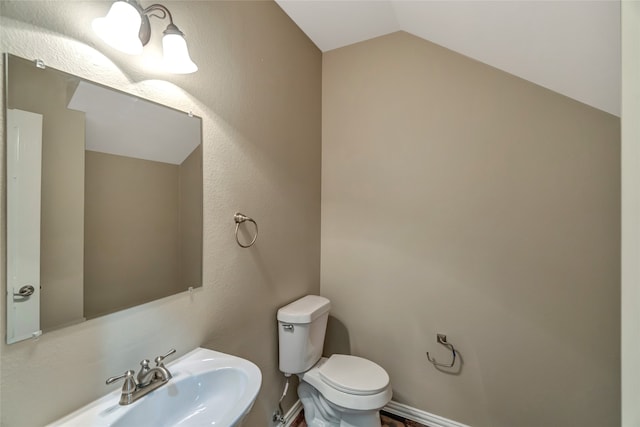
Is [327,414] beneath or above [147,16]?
beneath

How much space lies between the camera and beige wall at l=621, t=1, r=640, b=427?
0.40m

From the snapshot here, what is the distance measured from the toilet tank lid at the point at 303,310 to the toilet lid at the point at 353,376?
0.32 metres

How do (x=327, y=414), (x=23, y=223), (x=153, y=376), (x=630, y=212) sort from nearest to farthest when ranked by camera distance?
1. (x=630, y=212)
2. (x=23, y=223)
3. (x=153, y=376)
4. (x=327, y=414)

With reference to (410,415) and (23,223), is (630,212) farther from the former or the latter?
(410,415)

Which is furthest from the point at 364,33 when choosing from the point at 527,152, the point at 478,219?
the point at 478,219

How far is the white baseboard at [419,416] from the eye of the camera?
168 centimetres

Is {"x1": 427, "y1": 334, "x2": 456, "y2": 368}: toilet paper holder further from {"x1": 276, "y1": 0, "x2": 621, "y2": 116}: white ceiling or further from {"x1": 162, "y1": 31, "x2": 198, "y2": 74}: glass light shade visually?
{"x1": 162, "y1": 31, "x2": 198, "y2": 74}: glass light shade

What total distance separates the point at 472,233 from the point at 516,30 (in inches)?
40.8

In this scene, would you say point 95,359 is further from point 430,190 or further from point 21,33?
point 430,190

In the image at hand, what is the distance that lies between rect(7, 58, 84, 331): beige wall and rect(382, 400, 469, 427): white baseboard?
75.1 inches

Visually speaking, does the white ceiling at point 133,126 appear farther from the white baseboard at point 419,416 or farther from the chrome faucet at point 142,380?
the white baseboard at point 419,416

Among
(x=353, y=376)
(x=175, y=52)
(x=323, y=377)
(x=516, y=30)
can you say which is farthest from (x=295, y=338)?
(x=516, y=30)

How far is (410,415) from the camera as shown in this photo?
5.83ft

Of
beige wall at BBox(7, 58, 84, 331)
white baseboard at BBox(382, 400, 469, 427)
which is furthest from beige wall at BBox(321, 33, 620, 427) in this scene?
beige wall at BBox(7, 58, 84, 331)
